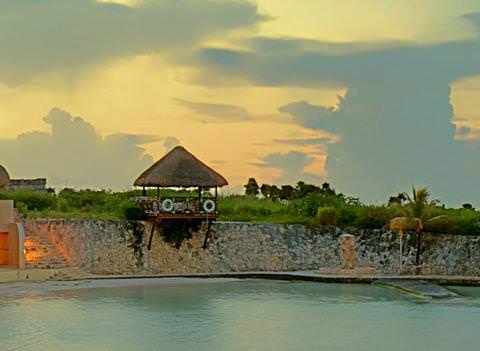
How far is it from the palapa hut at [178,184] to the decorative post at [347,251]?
10.2 feet

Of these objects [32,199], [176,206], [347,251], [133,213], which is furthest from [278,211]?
[32,199]

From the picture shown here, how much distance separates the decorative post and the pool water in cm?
178

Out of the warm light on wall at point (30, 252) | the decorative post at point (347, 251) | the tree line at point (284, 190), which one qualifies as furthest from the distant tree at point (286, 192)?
the warm light on wall at point (30, 252)

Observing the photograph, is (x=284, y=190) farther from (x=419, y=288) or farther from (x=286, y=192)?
(x=419, y=288)

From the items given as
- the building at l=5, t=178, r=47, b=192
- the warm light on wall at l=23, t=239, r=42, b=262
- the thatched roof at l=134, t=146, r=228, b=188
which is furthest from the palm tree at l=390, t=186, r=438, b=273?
Answer: the building at l=5, t=178, r=47, b=192

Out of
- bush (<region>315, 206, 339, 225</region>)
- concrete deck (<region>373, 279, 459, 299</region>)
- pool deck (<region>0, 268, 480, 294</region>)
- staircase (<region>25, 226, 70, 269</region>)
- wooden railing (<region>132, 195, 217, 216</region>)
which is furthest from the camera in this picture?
bush (<region>315, 206, 339, 225</region>)

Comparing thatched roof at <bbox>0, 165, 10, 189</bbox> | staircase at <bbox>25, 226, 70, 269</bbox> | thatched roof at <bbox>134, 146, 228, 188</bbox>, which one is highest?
thatched roof at <bbox>134, 146, 228, 188</bbox>

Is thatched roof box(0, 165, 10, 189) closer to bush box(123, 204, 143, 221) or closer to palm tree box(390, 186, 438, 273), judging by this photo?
bush box(123, 204, 143, 221)

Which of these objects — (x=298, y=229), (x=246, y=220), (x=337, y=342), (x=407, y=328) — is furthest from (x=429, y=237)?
(x=337, y=342)

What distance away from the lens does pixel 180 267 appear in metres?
22.2

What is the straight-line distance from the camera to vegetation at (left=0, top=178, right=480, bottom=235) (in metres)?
22.6

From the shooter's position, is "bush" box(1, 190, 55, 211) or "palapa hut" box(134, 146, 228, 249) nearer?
"palapa hut" box(134, 146, 228, 249)

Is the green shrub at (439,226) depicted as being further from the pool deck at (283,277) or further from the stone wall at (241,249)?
the pool deck at (283,277)

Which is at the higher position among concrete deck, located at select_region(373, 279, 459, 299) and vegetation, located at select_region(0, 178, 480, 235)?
vegetation, located at select_region(0, 178, 480, 235)
